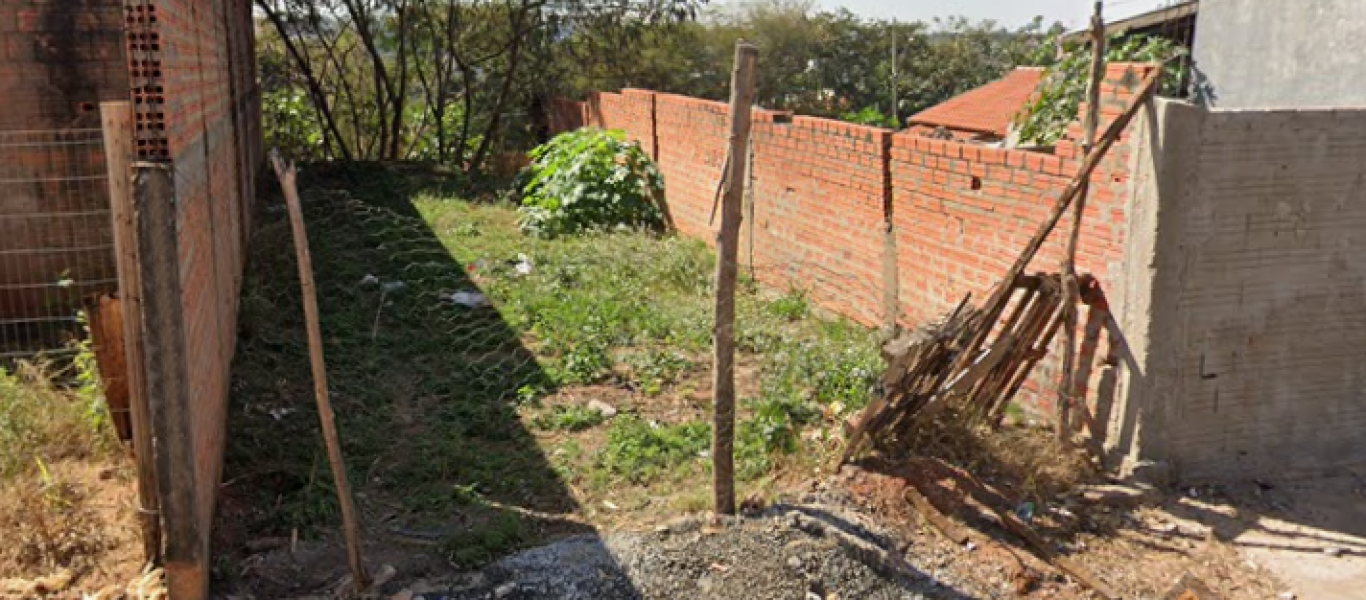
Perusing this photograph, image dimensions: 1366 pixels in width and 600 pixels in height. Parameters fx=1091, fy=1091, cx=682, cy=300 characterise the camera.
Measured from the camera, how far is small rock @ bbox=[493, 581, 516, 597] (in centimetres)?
434

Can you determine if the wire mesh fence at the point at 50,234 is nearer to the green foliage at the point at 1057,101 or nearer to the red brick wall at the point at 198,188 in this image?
the red brick wall at the point at 198,188

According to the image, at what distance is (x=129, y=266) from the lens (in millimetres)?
3943

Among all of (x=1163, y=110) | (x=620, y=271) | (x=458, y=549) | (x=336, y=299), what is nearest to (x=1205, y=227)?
(x=1163, y=110)

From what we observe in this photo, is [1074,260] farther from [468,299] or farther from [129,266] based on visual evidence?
[468,299]

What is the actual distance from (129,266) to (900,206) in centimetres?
540

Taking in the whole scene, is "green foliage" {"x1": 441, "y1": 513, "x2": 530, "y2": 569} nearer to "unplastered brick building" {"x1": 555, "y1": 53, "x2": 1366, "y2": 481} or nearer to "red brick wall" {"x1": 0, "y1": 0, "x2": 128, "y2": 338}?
"unplastered brick building" {"x1": 555, "y1": 53, "x2": 1366, "y2": 481}

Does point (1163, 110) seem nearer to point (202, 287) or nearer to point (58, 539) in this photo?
point (202, 287)

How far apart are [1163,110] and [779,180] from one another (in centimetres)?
464

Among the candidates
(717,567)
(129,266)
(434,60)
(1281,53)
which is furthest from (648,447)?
(434,60)

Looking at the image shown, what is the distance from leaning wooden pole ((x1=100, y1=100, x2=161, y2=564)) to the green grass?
3.22 feet

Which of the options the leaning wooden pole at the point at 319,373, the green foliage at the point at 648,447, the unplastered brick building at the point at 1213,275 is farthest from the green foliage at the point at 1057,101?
the leaning wooden pole at the point at 319,373

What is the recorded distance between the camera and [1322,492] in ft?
19.3

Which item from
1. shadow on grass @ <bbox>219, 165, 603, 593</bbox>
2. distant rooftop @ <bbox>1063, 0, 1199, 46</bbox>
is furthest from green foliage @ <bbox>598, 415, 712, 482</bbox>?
distant rooftop @ <bbox>1063, 0, 1199, 46</bbox>

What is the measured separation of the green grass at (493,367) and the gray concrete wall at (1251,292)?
5.88ft
